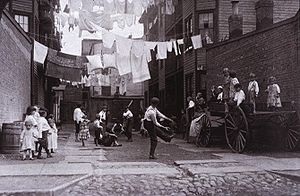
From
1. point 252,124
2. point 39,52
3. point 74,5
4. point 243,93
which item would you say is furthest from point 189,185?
point 39,52

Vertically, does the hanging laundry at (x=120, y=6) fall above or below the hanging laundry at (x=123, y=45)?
above

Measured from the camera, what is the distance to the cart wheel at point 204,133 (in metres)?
15.4

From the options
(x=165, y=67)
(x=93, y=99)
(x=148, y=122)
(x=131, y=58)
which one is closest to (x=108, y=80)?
(x=93, y=99)

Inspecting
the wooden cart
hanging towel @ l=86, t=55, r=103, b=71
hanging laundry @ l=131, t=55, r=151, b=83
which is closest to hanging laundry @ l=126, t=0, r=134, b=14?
hanging laundry @ l=131, t=55, r=151, b=83

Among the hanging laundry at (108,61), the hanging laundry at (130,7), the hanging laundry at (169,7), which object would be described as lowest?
the hanging laundry at (108,61)

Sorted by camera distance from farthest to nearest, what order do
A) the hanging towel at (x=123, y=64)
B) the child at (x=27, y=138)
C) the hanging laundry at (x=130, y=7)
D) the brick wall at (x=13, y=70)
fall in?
the hanging towel at (x=123, y=64)
the hanging laundry at (x=130, y=7)
the brick wall at (x=13, y=70)
the child at (x=27, y=138)

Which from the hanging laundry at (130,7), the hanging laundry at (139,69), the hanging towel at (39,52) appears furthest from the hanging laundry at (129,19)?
the hanging towel at (39,52)

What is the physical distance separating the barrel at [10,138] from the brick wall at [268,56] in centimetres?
860

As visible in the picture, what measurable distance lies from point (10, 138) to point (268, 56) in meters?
9.19

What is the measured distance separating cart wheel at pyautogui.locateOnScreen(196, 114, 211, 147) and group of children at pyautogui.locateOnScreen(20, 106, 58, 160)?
5440 mm

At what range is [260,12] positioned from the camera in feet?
57.3

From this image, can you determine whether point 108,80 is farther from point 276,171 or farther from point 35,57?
point 276,171

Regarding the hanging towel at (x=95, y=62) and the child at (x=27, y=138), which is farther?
the hanging towel at (x=95, y=62)

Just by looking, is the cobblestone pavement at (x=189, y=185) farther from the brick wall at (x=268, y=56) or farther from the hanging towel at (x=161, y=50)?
the hanging towel at (x=161, y=50)
